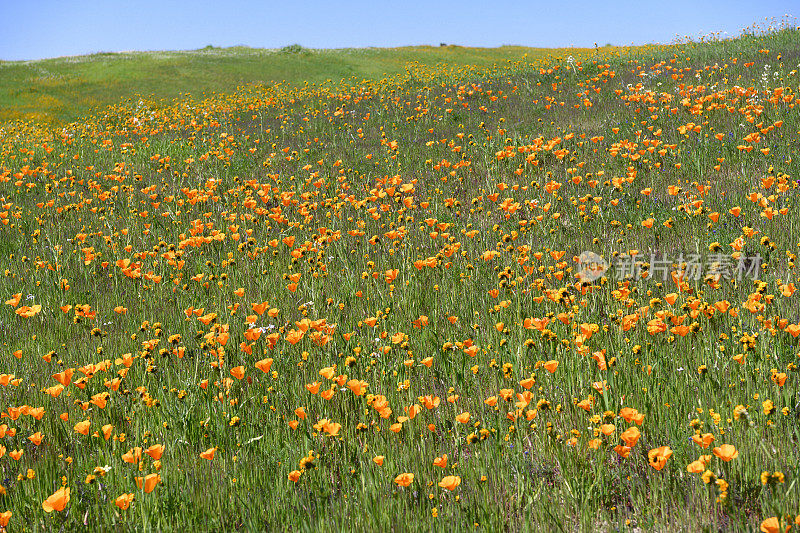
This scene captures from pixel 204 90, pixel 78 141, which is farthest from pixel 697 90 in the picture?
pixel 204 90

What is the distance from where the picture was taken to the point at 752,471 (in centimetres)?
240

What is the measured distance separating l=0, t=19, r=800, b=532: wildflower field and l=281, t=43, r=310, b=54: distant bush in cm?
3338

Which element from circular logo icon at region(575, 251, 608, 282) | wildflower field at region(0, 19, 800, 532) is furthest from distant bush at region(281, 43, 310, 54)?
circular logo icon at region(575, 251, 608, 282)

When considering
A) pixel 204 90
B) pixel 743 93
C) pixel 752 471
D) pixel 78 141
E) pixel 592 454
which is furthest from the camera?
pixel 204 90

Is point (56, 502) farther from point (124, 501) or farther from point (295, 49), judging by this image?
point (295, 49)

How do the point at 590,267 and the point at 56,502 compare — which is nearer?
the point at 56,502

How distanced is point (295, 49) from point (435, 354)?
139 ft

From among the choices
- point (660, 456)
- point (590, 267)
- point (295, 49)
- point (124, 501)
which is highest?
point (295, 49)

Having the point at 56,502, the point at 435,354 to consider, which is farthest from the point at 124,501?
the point at 435,354

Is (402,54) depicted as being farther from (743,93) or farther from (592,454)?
(592,454)

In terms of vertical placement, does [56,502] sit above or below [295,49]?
below

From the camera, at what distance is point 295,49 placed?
42.1m

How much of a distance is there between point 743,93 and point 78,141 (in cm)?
1589

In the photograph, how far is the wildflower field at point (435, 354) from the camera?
8.37 feet
